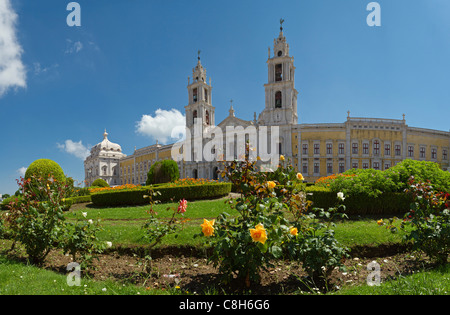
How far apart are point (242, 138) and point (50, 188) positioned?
1550 inches

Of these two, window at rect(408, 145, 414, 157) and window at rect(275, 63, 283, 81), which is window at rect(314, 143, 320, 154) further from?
window at rect(408, 145, 414, 157)

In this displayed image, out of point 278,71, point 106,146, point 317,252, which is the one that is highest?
point 278,71

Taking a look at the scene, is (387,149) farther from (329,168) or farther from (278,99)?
(278,99)

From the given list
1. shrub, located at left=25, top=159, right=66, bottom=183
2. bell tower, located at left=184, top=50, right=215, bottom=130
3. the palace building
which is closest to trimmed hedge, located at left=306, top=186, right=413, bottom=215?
shrub, located at left=25, top=159, right=66, bottom=183

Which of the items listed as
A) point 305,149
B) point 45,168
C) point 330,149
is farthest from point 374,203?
point 330,149

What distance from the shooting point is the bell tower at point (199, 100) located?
176 feet

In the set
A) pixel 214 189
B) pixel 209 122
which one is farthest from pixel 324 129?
pixel 214 189

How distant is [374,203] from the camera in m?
9.34

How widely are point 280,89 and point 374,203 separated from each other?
3506cm

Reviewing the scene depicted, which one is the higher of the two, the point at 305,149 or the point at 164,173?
the point at 305,149

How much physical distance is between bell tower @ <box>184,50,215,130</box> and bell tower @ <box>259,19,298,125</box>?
14.9m

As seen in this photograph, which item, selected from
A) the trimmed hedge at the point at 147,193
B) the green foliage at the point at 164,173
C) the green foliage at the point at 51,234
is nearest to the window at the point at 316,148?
the green foliage at the point at 164,173

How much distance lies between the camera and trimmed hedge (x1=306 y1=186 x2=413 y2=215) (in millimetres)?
9281
